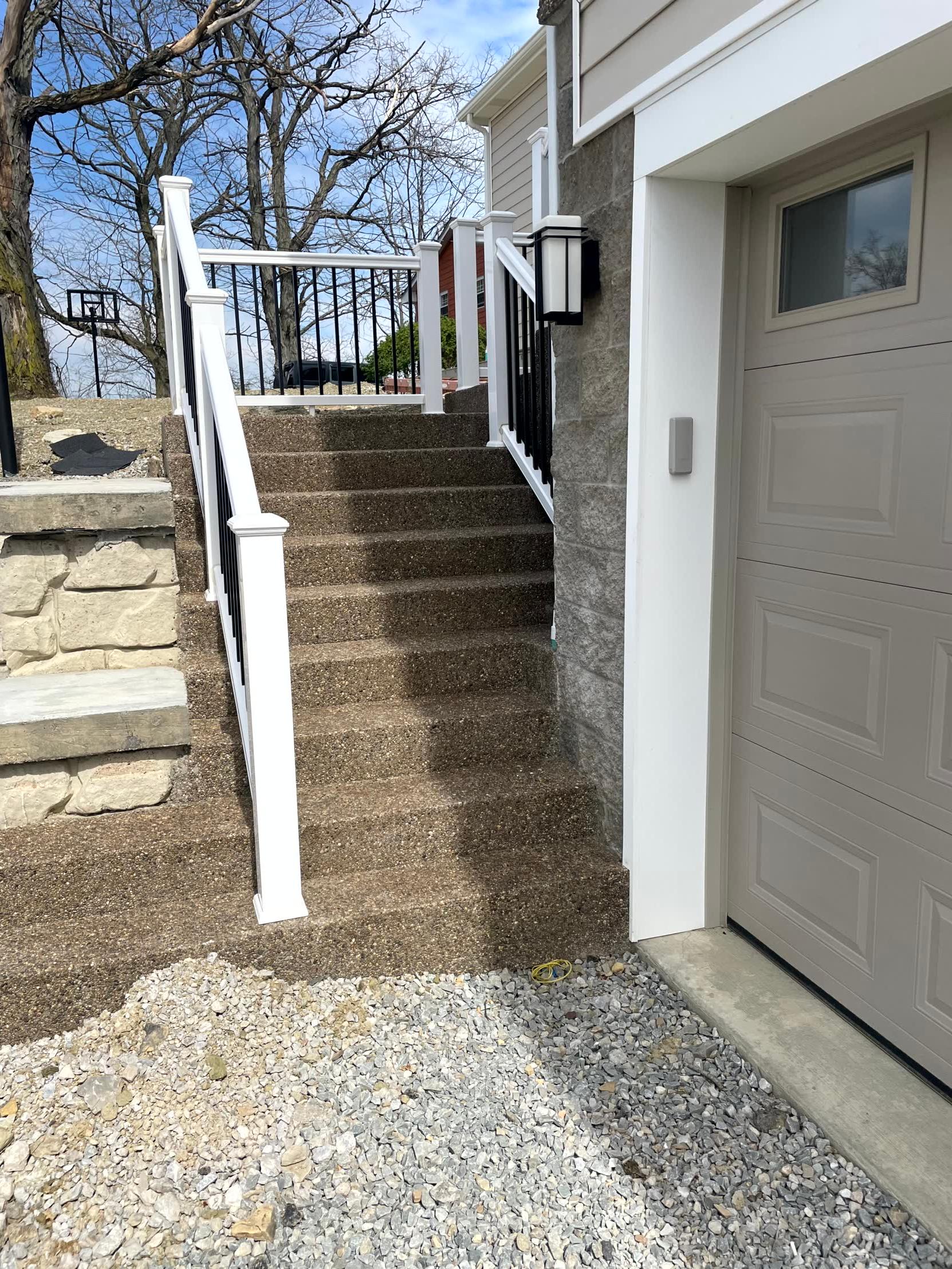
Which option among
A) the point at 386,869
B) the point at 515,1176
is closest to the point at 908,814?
the point at 515,1176

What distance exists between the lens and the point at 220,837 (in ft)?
9.04

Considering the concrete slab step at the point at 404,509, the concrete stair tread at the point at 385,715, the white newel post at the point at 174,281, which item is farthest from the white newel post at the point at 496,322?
the concrete stair tread at the point at 385,715

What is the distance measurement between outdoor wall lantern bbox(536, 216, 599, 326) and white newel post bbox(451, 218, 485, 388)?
2523mm

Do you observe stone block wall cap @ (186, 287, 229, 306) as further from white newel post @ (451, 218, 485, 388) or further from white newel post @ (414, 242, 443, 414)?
white newel post @ (451, 218, 485, 388)

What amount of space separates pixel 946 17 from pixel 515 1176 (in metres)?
2.26

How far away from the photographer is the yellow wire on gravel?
103 inches

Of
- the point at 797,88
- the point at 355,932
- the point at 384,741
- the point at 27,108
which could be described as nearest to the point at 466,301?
the point at 384,741

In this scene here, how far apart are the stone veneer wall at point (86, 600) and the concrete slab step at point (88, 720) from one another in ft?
0.88

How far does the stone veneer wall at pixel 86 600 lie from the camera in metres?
3.32

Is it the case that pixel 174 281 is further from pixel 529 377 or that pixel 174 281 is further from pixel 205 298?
pixel 529 377

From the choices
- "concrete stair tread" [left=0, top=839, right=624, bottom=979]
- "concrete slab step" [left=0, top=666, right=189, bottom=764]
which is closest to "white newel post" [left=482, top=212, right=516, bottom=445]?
"concrete slab step" [left=0, top=666, right=189, bottom=764]

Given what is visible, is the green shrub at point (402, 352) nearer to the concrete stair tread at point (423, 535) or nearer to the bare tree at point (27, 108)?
the bare tree at point (27, 108)

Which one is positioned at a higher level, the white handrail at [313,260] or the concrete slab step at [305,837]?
the white handrail at [313,260]

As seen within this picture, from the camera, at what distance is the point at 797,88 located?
181cm
